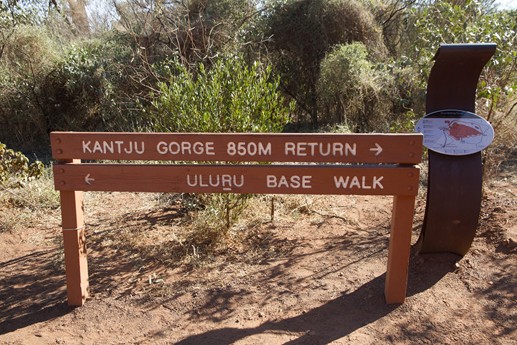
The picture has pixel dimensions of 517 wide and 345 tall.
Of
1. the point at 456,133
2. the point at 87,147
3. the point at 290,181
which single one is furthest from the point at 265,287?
the point at 456,133

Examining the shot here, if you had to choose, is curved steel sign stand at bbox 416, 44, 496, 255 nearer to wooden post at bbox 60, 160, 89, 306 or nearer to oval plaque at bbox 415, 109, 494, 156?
oval plaque at bbox 415, 109, 494, 156

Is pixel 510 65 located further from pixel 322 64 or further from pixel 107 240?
pixel 322 64

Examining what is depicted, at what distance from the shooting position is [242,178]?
10.1ft

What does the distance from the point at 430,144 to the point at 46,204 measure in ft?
14.4

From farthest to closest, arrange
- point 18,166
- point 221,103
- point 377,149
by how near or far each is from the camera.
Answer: point 18,166
point 221,103
point 377,149

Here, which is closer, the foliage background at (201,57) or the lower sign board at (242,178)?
the lower sign board at (242,178)

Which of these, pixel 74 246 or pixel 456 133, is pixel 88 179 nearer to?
pixel 74 246

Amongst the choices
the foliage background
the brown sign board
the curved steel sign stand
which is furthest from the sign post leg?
the foliage background

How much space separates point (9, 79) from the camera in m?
10.1

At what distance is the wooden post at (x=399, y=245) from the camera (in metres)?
3.04

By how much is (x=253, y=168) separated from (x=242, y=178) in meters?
0.10

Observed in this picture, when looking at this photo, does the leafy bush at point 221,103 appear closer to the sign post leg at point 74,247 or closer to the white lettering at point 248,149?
the white lettering at point 248,149

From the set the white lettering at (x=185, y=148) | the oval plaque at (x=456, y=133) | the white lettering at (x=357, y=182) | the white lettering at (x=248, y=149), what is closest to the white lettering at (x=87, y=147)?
the white lettering at (x=185, y=148)

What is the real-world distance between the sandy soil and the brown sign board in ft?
3.58
